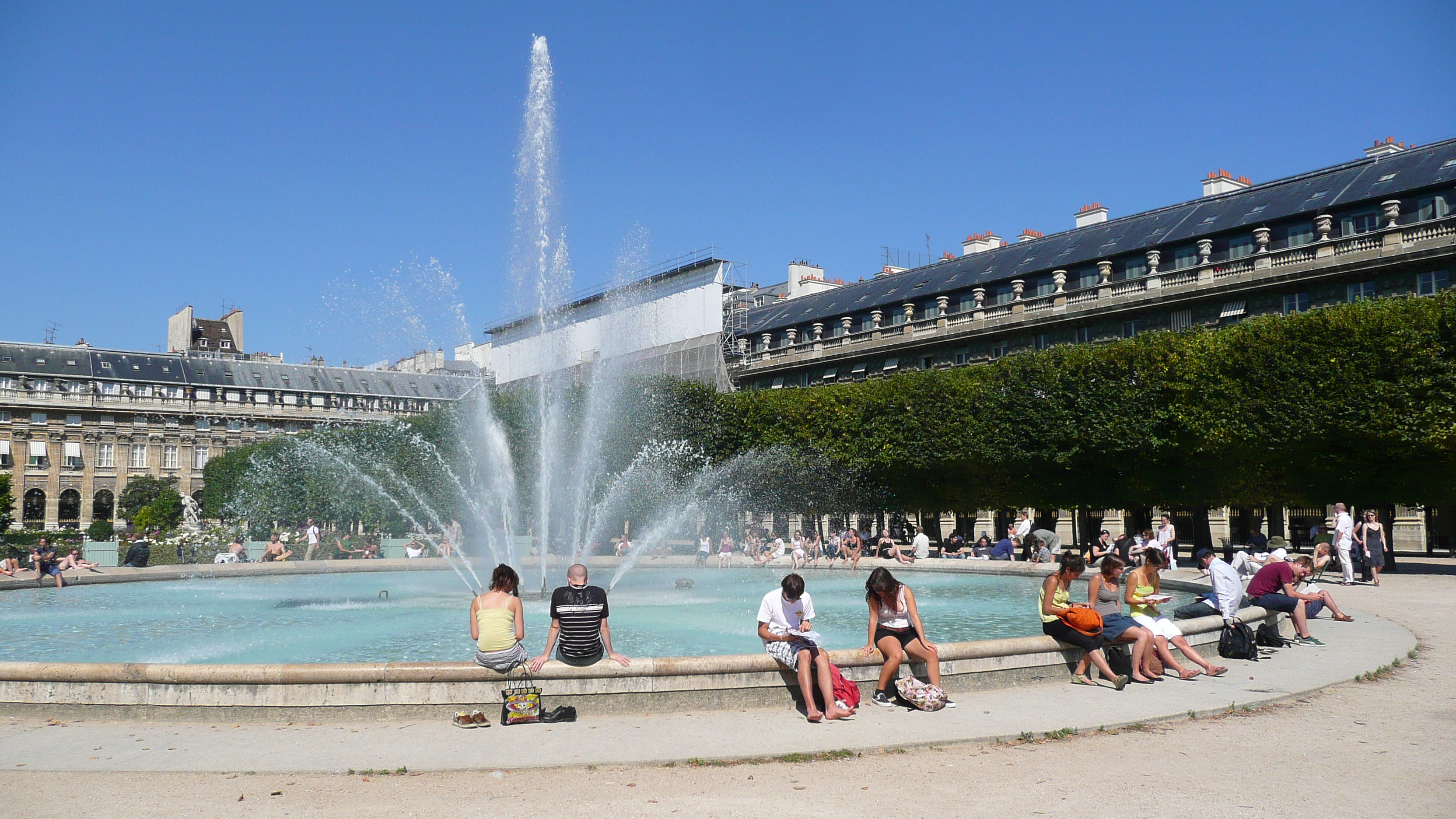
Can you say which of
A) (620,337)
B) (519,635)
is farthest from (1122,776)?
(620,337)

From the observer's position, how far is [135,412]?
317 ft

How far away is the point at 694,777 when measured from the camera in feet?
23.8

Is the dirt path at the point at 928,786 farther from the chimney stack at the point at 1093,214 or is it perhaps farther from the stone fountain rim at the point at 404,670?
the chimney stack at the point at 1093,214

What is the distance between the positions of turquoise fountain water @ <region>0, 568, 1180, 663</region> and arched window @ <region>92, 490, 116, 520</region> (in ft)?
271

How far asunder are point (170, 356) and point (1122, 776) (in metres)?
111

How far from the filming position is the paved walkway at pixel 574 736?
25.2ft

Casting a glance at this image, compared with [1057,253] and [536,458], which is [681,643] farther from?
[1057,253]

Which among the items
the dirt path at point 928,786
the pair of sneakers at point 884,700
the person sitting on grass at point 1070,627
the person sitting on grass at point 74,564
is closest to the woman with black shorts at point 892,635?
the pair of sneakers at point 884,700

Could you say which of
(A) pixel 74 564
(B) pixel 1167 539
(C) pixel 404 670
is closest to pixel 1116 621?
(C) pixel 404 670

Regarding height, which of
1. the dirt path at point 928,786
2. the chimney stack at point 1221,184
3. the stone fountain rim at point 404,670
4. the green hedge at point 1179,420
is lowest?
the dirt path at point 928,786

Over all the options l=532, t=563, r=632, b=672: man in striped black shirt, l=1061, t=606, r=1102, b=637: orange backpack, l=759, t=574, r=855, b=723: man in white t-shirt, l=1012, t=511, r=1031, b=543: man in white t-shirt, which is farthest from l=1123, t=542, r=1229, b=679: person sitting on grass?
l=1012, t=511, r=1031, b=543: man in white t-shirt

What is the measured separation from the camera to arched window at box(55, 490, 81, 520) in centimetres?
9512

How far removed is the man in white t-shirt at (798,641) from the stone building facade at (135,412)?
8474cm

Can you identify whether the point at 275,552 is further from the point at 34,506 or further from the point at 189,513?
the point at 34,506
